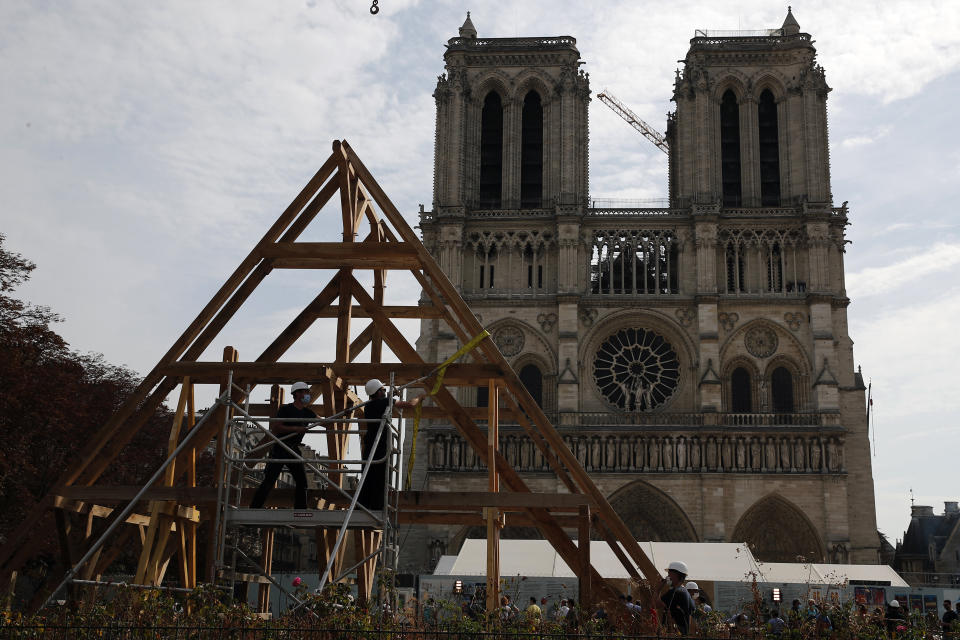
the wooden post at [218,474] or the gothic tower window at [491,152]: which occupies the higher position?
the gothic tower window at [491,152]

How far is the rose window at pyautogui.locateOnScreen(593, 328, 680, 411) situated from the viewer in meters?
41.3

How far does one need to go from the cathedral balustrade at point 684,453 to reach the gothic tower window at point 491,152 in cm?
1054

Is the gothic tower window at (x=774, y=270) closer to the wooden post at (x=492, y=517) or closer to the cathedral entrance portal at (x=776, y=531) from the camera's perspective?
the cathedral entrance portal at (x=776, y=531)

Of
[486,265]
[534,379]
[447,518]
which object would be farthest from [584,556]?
[486,265]

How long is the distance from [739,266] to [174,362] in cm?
3303

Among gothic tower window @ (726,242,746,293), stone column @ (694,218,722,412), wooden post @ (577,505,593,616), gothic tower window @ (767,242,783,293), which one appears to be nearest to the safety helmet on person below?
wooden post @ (577,505,593,616)

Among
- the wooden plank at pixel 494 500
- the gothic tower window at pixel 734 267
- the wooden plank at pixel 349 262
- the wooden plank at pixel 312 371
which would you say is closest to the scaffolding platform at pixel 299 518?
the wooden plank at pixel 494 500

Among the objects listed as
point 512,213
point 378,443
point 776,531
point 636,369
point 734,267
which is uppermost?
point 512,213

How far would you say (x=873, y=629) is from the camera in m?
8.25

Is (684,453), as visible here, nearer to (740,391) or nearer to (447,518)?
(740,391)

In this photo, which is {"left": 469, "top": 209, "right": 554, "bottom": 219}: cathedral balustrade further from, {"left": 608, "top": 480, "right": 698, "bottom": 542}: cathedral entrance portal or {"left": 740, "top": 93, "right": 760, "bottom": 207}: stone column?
{"left": 608, "top": 480, "right": 698, "bottom": 542}: cathedral entrance portal

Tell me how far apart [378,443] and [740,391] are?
1275 inches

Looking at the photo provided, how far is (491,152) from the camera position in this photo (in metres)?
44.8

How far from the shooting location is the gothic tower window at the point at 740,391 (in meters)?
41.2
